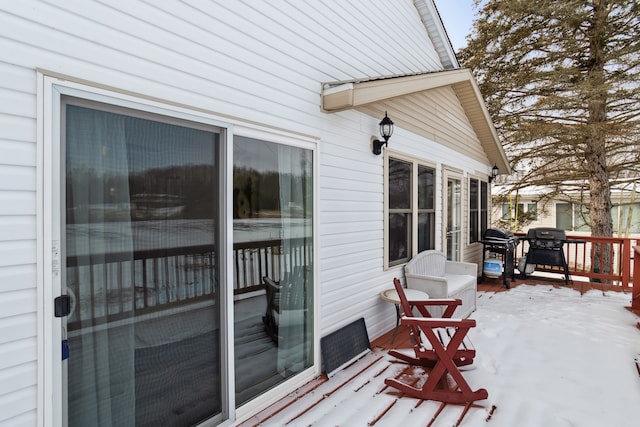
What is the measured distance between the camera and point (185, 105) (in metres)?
2.11

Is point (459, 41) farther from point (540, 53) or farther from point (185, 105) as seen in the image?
point (185, 105)

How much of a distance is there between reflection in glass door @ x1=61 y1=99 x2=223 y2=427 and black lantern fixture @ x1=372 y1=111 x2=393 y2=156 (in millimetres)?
2171

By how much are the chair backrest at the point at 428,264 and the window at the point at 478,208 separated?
8.23 ft

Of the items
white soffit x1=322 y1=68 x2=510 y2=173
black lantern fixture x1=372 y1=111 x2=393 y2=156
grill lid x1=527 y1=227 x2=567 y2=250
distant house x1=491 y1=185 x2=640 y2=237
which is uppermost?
white soffit x1=322 y1=68 x2=510 y2=173

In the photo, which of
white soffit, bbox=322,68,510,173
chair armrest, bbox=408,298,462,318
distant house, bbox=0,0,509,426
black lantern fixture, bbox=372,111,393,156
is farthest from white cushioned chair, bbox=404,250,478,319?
white soffit, bbox=322,68,510,173

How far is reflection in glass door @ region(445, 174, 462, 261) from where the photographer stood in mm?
6287

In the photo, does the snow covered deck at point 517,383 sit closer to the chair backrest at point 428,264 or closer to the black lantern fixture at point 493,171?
the chair backrest at point 428,264

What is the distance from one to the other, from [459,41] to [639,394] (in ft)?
35.2

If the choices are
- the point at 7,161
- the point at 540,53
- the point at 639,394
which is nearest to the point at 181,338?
the point at 7,161

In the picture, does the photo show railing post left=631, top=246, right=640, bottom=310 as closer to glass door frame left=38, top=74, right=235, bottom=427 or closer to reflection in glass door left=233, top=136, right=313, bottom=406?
reflection in glass door left=233, top=136, right=313, bottom=406

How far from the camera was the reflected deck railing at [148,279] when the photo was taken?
1.71m

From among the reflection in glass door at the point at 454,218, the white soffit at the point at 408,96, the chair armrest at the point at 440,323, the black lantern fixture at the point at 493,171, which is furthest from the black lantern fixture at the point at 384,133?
the black lantern fixture at the point at 493,171

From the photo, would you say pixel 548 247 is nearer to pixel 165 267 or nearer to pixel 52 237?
pixel 165 267

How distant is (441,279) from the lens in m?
4.34
